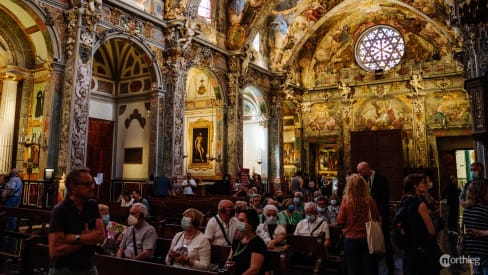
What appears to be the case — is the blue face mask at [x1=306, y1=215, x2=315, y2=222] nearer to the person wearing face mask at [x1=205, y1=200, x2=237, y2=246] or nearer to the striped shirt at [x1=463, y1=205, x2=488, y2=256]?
the person wearing face mask at [x1=205, y1=200, x2=237, y2=246]

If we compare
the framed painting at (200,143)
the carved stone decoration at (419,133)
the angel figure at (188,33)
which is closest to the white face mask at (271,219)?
the angel figure at (188,33)

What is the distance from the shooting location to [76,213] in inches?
104

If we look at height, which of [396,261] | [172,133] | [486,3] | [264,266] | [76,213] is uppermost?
[486,3]

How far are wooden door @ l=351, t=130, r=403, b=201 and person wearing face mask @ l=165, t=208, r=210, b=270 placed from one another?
17799 mm

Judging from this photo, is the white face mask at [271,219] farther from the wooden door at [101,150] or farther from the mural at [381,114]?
the mural at [381,114]

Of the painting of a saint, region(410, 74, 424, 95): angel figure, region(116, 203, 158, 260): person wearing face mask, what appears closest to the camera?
region(116, 203, 158, 260): person wearing face mask

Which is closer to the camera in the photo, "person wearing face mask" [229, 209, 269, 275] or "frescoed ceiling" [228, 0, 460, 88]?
"person wearing face mask" [229, 209, 269, 275]

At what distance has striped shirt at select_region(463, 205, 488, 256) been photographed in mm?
3834

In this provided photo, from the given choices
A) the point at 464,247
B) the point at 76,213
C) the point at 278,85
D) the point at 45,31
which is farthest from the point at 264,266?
the point at 278,85

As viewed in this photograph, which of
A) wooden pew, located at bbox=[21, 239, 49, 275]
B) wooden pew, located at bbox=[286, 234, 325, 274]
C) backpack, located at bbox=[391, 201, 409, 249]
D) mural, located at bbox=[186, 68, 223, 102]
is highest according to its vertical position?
mural, located at bbox=[186, 68, 223, 102]

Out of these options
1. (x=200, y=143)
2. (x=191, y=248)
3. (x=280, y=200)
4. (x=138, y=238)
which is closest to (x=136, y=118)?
(x=200, y=143)

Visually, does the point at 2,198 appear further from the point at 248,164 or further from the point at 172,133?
the point at 248,164

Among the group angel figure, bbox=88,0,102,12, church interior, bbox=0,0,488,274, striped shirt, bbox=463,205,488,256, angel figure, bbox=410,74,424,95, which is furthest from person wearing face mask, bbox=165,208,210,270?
angel figure, bbox=410,74,424,95

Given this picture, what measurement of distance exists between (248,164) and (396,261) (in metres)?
15.3
